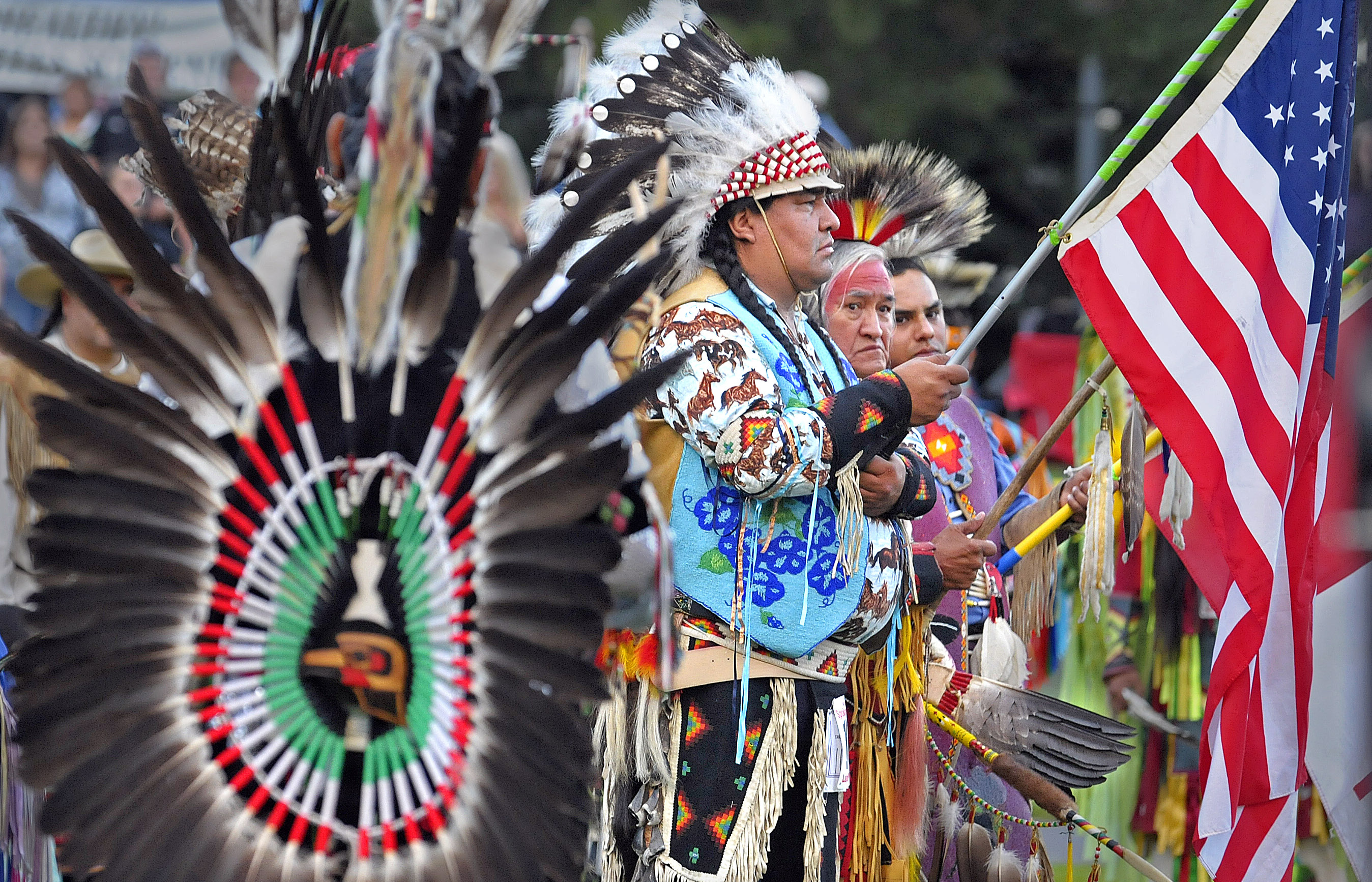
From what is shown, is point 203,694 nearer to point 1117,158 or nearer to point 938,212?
point 1117,158

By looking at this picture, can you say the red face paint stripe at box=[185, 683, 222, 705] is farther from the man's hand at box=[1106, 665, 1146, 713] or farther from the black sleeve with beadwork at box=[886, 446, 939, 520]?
the man's hand at box=[1106, 665, 1146, 713]

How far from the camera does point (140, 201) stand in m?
3.79

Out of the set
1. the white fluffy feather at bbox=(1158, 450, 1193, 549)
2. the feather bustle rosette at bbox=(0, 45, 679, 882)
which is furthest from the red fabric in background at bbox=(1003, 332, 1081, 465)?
the feather bustle rosette at bbox=(0, 45, 679, 882)

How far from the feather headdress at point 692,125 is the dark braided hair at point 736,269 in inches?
1.0

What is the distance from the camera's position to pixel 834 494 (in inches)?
122

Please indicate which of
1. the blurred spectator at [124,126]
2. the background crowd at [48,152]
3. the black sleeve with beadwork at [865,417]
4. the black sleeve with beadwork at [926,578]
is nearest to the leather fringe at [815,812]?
the black sleeve with beadwork at [926,578]

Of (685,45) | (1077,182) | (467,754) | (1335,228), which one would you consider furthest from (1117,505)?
(1077,182)

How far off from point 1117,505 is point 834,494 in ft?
3.53

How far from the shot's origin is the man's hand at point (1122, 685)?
18.0 ft

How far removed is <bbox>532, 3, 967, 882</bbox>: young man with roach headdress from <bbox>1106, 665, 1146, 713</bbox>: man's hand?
2.50 metres

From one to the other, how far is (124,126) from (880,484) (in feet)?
16.5

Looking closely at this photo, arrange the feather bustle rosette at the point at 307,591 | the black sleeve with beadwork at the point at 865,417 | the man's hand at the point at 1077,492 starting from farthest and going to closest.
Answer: the man's hand at the point at 1077,492
the black sleeve with beadwork at the point at 865,417
the feather bustle rosette at the point at 307,591

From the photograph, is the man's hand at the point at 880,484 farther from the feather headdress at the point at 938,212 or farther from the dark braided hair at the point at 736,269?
the feather headdress at the point at 938,212

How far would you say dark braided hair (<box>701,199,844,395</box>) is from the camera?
3182mm
